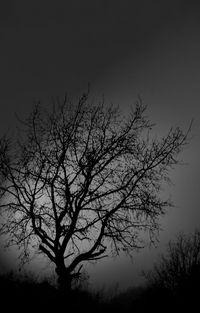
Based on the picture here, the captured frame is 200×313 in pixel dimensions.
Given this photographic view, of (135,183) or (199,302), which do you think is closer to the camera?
(135,183)

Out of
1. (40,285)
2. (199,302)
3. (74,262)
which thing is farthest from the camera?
(199,302)

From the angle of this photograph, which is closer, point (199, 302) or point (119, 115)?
point (119, 115)

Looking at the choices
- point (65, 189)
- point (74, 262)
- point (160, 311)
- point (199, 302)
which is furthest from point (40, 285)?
point (199, 302)

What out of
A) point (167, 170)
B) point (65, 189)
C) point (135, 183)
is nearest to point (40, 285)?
point (65, 189)

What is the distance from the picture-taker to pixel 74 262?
13297 millimetres

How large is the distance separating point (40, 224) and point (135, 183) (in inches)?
166

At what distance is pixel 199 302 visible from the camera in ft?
105

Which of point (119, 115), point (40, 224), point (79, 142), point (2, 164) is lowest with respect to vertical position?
point (40, 224)

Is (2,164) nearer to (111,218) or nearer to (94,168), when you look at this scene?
(94,168)

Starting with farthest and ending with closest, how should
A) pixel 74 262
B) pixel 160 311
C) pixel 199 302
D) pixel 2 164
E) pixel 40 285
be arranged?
pixel 199 302 → pixel 160 311 → pixel 40 285 → pixel 2 164 → pixel 74 262

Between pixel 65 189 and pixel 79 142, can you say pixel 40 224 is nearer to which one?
pixel 65 189

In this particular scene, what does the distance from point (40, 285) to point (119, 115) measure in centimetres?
961

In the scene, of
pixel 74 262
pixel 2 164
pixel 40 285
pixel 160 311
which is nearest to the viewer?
pixel 74 262

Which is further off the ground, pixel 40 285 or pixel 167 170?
pixel 167 170
